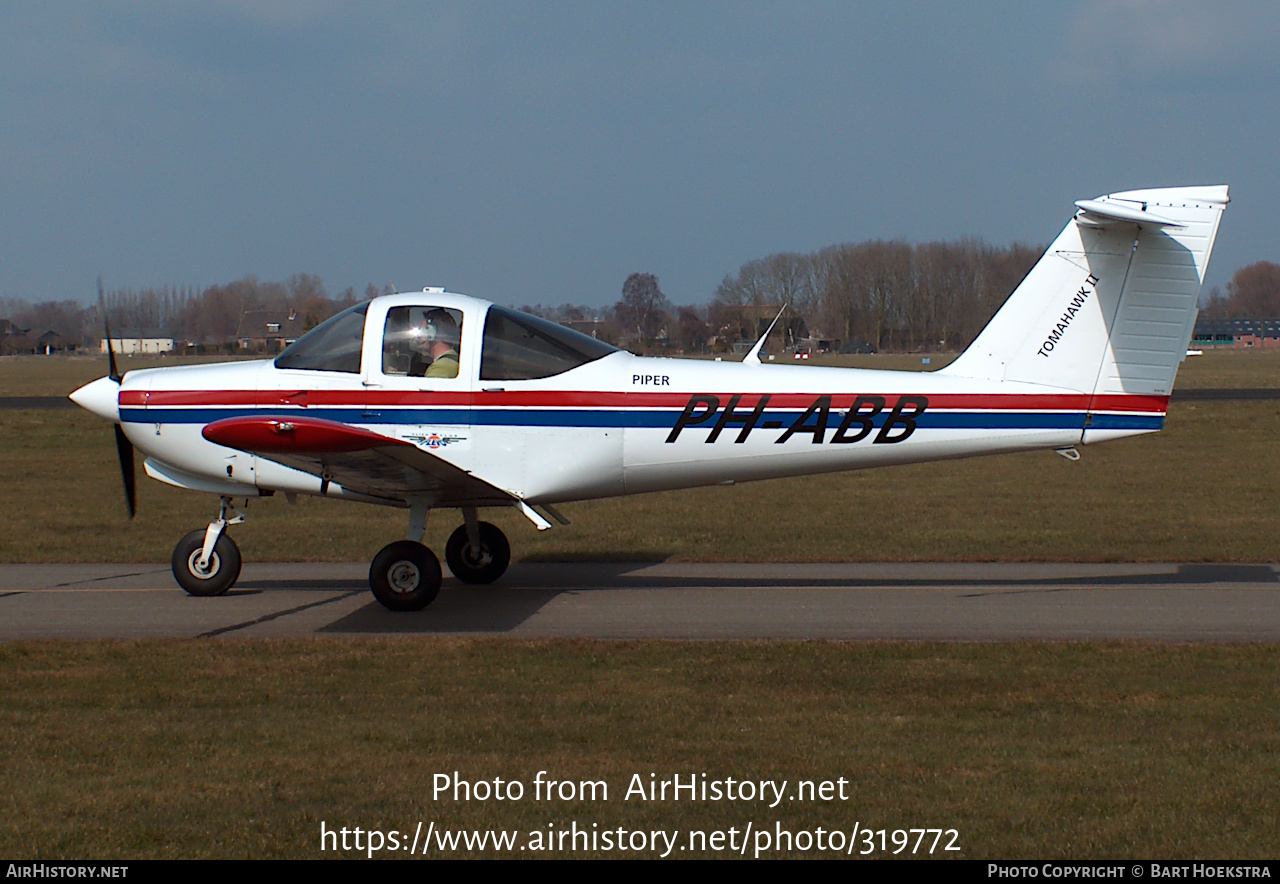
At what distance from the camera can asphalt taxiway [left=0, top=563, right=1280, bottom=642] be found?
27.9 feet

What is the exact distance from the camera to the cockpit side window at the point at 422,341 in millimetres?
9258

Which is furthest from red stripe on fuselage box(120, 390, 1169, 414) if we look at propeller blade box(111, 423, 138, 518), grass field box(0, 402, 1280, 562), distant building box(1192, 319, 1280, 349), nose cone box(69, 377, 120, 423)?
distant building box(1192, 319, 1280, 349)

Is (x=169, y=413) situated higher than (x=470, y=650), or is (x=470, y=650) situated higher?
(x=169, y=413)

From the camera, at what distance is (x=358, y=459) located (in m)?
8.47

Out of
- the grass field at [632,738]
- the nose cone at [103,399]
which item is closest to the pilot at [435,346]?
the grass field at [632,738]

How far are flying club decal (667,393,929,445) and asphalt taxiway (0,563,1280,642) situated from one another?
4.31ft

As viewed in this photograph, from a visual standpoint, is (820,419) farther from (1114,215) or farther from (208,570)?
(208,570)

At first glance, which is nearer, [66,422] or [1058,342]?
[1058,342]

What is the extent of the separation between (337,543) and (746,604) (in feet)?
17.1

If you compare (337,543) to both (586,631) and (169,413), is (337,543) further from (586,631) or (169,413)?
(586,631)

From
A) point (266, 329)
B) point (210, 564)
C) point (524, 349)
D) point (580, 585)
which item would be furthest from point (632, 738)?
point (266, 329)

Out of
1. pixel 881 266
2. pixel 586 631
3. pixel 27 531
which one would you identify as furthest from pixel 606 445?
pixel 881 266

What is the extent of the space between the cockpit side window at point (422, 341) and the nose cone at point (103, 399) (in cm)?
226

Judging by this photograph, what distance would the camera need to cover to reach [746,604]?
374 inches
